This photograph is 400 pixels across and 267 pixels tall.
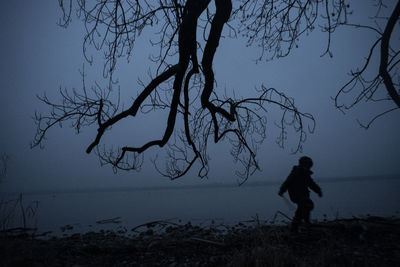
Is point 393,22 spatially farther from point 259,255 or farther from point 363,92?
point 259,255

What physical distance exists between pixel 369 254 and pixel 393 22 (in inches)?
137

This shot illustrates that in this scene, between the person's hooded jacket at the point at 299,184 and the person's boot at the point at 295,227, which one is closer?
the person's boot at the point at 295,227

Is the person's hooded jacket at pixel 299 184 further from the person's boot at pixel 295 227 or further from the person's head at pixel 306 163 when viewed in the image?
the person's boot at pixel 295 227

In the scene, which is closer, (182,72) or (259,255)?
(259,255)

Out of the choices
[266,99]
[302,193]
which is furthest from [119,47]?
[302,193]

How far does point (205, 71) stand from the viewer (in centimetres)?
327

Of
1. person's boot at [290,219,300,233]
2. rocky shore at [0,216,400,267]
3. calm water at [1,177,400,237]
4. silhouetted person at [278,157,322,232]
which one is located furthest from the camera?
calm water at [1,177,400,237]

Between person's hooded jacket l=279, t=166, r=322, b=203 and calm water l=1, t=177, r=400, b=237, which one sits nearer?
person's hooded jacket l=279, t=166, r=322, b=203

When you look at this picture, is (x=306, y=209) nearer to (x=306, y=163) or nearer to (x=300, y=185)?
(x=300, y=185)

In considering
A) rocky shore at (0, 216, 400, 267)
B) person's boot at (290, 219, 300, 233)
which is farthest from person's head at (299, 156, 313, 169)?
rocky shore at (0, 216, 400, 267)

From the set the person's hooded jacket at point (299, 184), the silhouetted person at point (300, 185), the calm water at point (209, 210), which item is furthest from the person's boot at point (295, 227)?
the calm water at point (209, 210)

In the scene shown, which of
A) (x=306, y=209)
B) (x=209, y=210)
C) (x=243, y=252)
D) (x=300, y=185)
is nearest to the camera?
(x=243, y=252)

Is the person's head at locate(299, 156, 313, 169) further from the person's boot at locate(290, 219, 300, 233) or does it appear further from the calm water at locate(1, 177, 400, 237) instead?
the person's boot at locate(290, 219, 300, 233)

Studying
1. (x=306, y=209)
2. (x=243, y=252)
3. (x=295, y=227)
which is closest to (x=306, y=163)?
(x=306, y=209)
